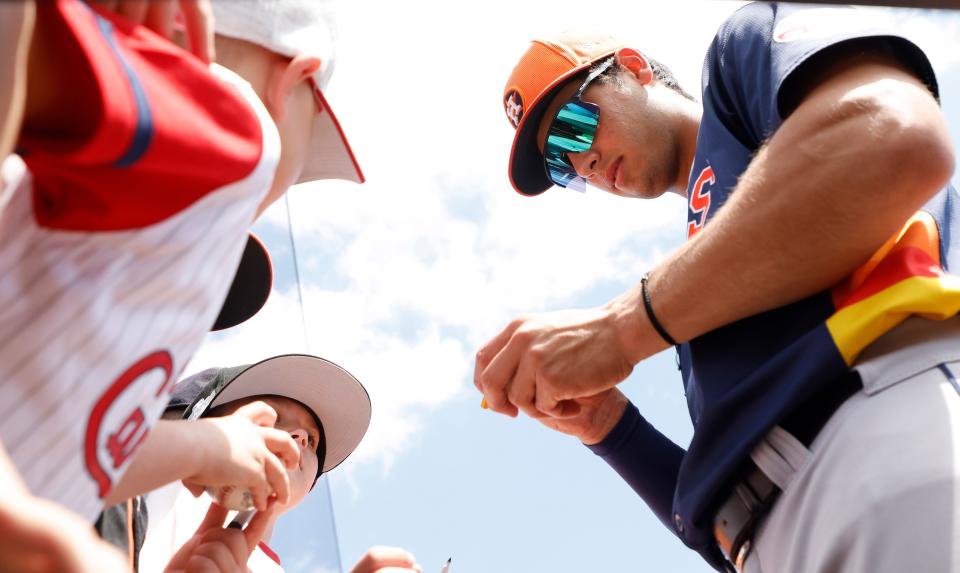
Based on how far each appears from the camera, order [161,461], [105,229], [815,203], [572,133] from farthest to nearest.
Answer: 1. [572,133]
2. [815,203]
3. [161,461]
4. [105,229]

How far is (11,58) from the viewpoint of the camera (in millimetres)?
534

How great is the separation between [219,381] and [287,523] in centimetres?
48

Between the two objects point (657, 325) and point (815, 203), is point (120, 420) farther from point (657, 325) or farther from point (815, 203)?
point (815, 203)

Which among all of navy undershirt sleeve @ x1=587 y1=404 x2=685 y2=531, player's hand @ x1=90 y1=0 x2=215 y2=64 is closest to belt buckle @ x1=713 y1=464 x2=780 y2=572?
navy undershirt sleeve @ x1=587 y1=404 x2=685 y2=531

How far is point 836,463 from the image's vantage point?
4.34ft

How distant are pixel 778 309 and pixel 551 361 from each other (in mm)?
473

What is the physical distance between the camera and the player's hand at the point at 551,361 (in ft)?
5.48

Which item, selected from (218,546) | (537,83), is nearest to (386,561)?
(218,546)

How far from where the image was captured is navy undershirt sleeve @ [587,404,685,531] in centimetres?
215

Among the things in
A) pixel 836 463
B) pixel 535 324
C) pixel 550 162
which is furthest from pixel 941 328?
pixel 550 162

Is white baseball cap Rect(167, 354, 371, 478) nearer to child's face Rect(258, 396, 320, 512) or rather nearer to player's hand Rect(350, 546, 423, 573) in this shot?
child's face Rect(258, 396, 320, 512)

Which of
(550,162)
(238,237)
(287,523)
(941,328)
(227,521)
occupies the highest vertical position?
(238,237)

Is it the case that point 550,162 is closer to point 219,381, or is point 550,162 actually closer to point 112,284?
point 219,381

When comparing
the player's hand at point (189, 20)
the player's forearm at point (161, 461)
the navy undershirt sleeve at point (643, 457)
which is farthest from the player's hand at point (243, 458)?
the navy undershirt sleeve at point (643, 457)
